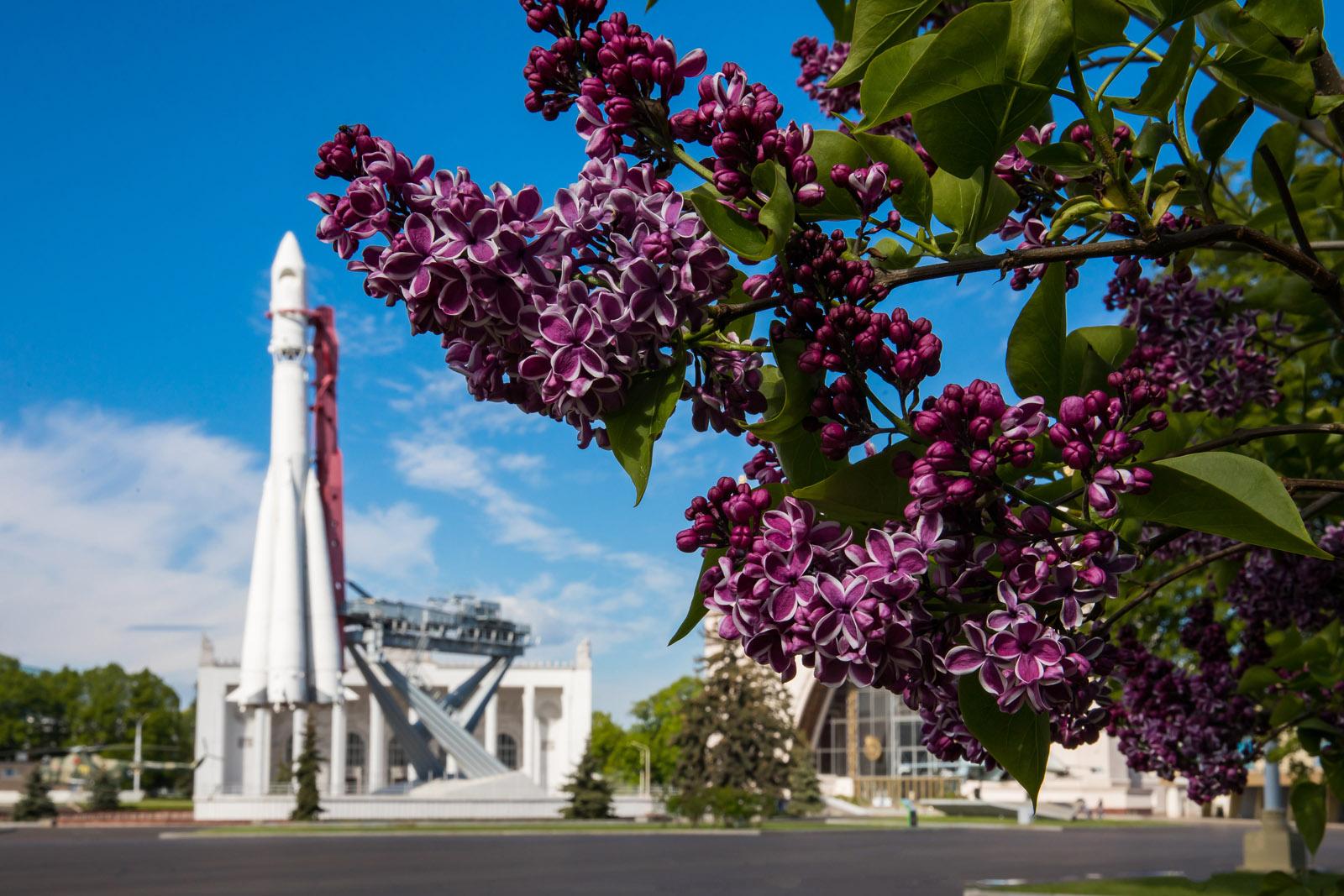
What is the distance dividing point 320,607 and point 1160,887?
4361cm

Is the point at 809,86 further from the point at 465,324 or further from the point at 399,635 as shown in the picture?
the point at 399,635

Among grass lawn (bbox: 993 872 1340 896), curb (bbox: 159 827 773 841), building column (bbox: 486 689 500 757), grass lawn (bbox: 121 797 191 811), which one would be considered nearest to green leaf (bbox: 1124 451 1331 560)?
grass lawn (bbox: 993 872 1340 896)

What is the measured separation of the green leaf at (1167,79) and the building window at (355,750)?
90211mm

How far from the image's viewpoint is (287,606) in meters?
52.5

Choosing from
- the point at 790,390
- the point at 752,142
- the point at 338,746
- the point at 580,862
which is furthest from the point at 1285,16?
the point at 338,746

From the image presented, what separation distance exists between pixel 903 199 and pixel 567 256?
0.54 m

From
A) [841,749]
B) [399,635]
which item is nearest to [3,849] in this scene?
[399,635]

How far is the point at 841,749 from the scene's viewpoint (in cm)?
8250

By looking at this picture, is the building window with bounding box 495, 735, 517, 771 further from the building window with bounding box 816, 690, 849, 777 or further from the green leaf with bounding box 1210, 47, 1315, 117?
the green leaf with bounding box 1210, 47, 1315, 117

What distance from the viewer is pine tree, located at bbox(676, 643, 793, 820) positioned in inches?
1868

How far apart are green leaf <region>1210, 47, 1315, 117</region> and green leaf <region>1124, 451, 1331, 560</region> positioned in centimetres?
89

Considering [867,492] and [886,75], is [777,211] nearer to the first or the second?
[886,75]

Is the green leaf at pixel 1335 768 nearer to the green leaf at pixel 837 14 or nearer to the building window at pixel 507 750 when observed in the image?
the green leaf at pixel 837 14

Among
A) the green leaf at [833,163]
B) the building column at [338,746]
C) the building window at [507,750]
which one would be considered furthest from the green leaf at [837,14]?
the building window at [507,750]
